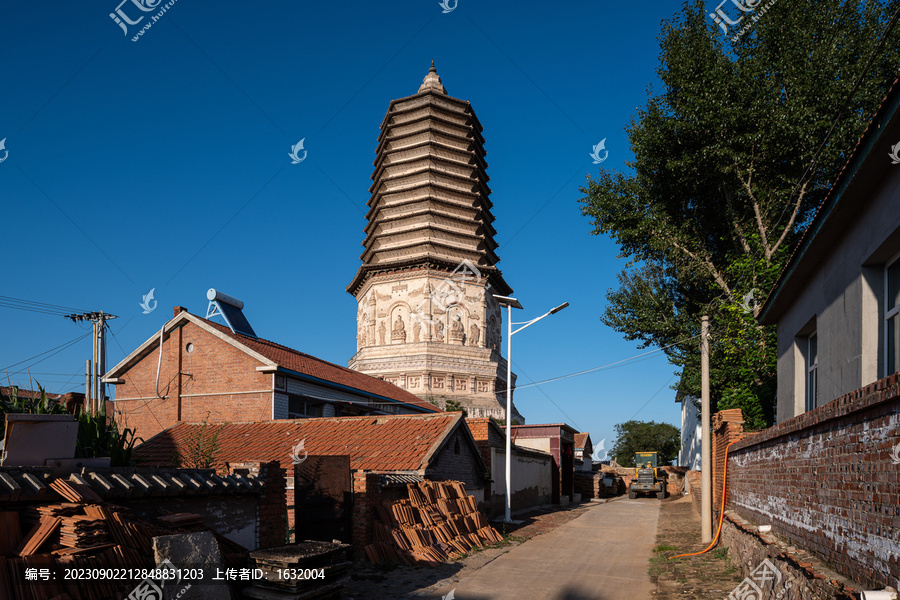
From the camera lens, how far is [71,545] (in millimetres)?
6074

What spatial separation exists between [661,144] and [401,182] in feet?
126

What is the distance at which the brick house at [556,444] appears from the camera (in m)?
36.9

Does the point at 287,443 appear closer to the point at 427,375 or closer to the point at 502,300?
A: the point at 502,300

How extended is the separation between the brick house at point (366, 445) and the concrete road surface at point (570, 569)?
9.94 ft

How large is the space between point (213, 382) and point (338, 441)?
8.80 m

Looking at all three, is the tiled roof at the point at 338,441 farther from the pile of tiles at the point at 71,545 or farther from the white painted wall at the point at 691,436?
the white painted wall at the point at 691,436

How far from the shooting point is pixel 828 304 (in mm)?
10719

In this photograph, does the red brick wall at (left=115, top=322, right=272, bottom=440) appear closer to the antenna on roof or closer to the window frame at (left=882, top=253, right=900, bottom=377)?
the antenna on roof

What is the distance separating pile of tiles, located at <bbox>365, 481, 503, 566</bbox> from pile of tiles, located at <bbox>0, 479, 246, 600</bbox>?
717cm

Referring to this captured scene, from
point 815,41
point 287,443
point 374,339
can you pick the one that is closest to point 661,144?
point 815,41

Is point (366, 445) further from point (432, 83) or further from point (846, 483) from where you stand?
point (432, 83)
